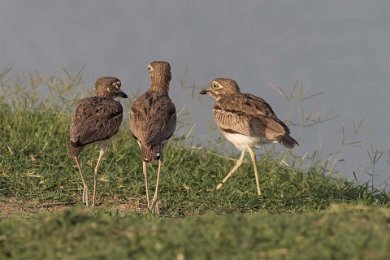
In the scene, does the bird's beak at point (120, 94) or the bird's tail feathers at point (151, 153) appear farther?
the bird's beak at point (120, 94)

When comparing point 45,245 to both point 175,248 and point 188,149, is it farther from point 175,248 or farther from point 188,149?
point 188,149

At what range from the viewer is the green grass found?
5734mm

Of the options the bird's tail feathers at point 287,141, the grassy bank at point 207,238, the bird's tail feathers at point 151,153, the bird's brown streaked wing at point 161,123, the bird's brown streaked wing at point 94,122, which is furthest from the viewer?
the bird's tail feathers at point 287,141

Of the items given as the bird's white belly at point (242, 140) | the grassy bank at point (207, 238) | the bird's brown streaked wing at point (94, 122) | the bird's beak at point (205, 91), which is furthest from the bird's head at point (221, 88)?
the grassy bank at point (207, 238)

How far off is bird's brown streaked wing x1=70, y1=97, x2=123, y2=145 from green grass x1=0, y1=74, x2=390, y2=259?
36.8 inches

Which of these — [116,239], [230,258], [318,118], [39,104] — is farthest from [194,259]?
[39,104]

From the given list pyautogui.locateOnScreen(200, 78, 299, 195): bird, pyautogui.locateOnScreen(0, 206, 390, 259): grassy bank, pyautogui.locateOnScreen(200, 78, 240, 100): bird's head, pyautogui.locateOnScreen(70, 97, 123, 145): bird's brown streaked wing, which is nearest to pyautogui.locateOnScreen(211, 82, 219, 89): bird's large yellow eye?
pyautogui.locateOnScreen(200, 78, 240, 100): bird's head

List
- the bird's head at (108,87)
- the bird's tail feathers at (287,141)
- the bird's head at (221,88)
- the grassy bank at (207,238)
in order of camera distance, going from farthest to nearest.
Answer: the bird's head at (221,88) < the bird's head at (108,87) < the bird's tail feathers at (287,141) < the grassy bank at (207,238)

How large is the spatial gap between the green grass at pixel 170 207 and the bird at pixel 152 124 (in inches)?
27.7

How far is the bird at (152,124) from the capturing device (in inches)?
397

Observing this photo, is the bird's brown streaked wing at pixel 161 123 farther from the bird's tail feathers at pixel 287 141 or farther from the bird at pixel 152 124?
the bird's tail feathers at pixel 287 141

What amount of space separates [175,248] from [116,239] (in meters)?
0.52

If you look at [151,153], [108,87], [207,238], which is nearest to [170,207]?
[151,153]

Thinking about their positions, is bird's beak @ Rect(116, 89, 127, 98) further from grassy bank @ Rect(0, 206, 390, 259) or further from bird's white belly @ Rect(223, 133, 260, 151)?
grassy bank @ Rect(0, 206, 390, 259)
